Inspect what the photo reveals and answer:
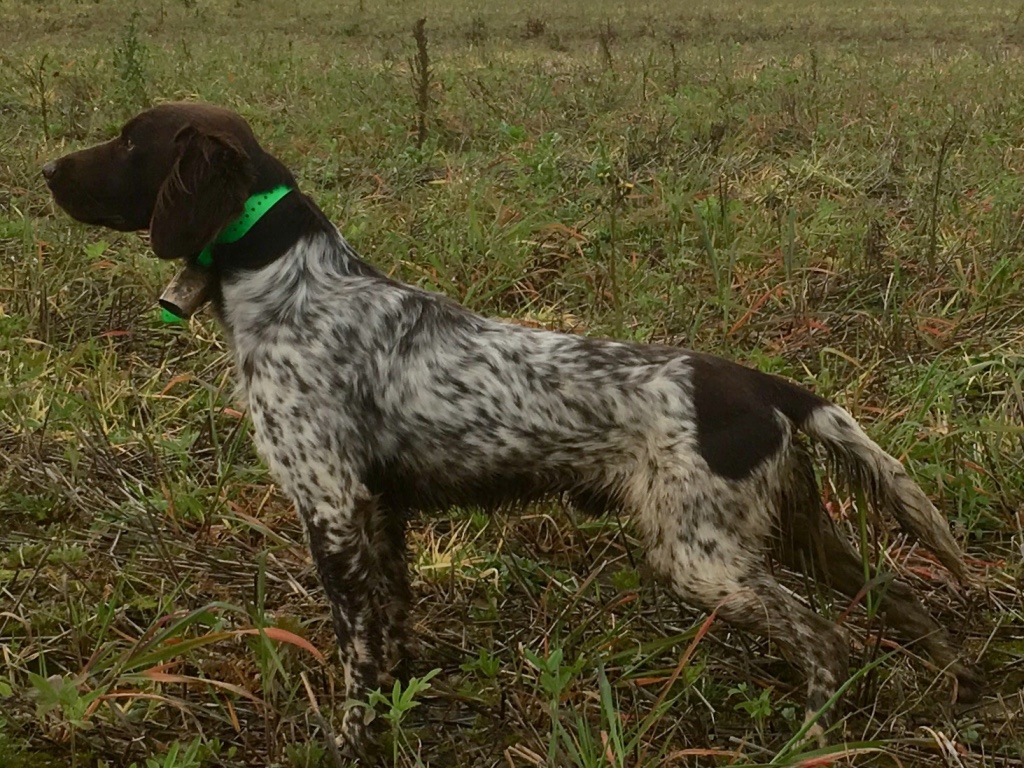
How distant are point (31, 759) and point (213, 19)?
15.7 meters

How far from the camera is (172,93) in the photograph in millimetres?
8836

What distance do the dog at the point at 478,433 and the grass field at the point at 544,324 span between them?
0.58 feet

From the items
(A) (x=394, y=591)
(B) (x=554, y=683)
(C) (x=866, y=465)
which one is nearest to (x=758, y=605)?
(C) (x=866, y=465)

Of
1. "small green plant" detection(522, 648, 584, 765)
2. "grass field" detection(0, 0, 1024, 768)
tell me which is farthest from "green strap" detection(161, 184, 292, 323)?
"small green plant" detection(522, 648, 584, 765)

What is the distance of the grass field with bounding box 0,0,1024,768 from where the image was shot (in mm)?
2621

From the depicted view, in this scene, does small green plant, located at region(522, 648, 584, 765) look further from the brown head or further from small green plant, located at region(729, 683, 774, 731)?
the brown head

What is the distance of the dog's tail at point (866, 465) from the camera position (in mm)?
2795

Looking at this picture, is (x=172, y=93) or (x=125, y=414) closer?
(x=125, y=414)

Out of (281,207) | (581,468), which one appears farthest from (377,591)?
(281,207)

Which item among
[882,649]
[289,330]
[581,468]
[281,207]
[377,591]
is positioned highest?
[281,207]

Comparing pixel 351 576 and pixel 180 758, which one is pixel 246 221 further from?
pixel 180 758

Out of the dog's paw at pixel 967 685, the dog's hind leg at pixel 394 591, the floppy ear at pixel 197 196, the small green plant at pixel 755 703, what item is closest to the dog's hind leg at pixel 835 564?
the dog's paw at pixel 967 685

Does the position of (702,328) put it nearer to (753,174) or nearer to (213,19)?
(753,174)

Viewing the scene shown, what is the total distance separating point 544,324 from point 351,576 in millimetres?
2184
